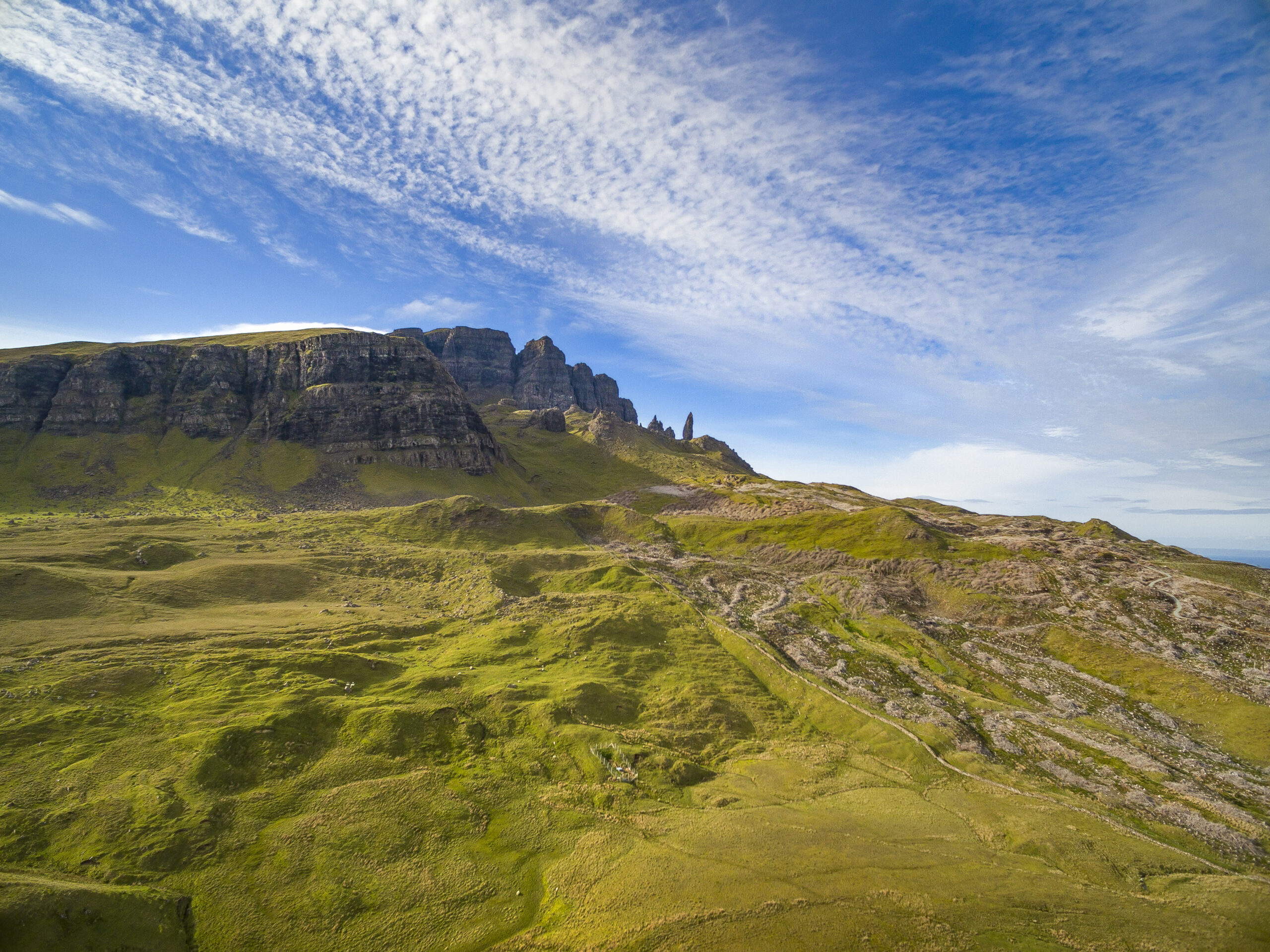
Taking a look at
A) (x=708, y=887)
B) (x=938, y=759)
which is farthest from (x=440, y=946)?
(x=938, y=759)

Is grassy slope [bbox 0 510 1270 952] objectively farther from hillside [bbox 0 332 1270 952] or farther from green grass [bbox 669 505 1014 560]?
green grass [bbox 669 505 1014 560]

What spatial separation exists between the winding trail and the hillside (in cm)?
40

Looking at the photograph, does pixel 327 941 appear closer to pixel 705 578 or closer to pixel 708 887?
pixel 708 887

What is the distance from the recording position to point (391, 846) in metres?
33.5

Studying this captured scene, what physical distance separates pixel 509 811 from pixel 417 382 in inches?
7376

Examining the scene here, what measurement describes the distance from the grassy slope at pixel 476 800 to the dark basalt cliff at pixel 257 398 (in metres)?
114

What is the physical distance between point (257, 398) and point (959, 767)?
227016 mm

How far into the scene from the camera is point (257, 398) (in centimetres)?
18838

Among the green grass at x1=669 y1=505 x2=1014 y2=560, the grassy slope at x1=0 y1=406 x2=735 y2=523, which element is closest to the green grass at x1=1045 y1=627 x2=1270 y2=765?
the green grass at x1=669 y1=505 x2=1014 y2=560

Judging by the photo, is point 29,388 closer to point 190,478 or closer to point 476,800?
point 190,478

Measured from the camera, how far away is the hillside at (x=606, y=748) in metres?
29.4

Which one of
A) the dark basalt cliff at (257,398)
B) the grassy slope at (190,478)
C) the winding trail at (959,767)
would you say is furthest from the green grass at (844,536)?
the dark basalt cliff at (257,398)

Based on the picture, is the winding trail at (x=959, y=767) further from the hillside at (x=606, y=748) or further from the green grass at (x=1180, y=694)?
the green grass at (x=1180, y=694)

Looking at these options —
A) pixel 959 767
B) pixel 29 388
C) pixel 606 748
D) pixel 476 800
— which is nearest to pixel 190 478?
pixel 29 388
